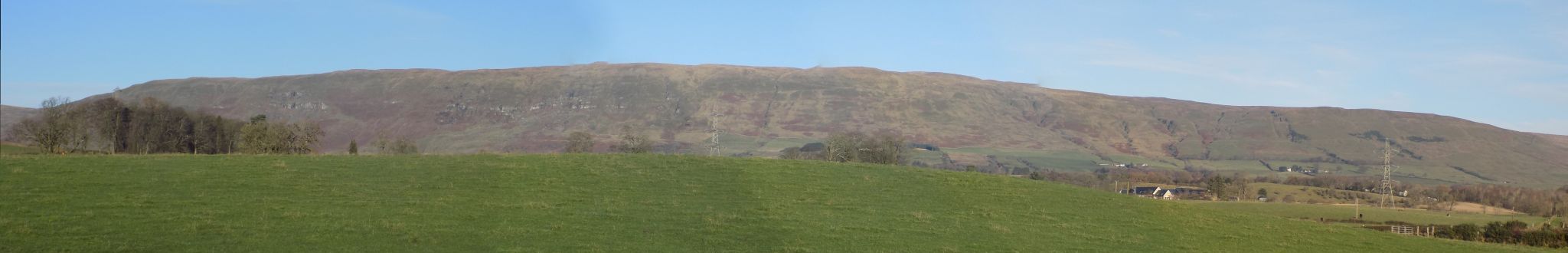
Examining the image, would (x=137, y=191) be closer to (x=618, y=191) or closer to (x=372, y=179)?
(x=372, y=179)

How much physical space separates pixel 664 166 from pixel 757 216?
442 inches

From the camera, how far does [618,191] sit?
41.0 m

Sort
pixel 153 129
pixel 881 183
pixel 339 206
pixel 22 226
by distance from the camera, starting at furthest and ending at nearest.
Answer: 1. pixel 153 129
2. pixel 881 183
3. pixel 339 206
4. pixel 22 226

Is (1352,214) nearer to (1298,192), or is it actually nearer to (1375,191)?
(1298,192)

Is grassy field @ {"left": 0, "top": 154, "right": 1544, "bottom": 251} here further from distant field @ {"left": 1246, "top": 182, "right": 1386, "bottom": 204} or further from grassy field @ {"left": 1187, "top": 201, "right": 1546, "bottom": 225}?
distant field @ {"left": 1246, "top": 182, "right": 1386, "bottom": 204}

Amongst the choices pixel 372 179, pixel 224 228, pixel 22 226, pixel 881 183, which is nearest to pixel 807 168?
pixel 881 183

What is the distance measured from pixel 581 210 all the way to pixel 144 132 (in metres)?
47.9

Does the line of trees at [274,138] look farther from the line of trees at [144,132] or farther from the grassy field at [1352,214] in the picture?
the grassy field at [1352,214]

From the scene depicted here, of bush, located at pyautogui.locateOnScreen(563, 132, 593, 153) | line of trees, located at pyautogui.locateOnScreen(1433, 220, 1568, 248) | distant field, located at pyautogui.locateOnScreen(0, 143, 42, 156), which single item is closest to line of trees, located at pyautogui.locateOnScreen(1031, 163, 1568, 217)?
bush, located at pyautogui.locateOnScreen(563, 132, 593, 153)

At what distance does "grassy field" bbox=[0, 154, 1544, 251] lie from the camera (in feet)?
101

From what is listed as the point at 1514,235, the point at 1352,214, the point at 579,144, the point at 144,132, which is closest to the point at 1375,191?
the point at 1352,214

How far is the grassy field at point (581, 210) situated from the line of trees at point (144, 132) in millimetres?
23767

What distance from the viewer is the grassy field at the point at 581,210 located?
101ft

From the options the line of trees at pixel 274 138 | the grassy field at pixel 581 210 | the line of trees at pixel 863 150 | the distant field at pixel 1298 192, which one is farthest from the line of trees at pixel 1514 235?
the distant field at pixel 1298 192
